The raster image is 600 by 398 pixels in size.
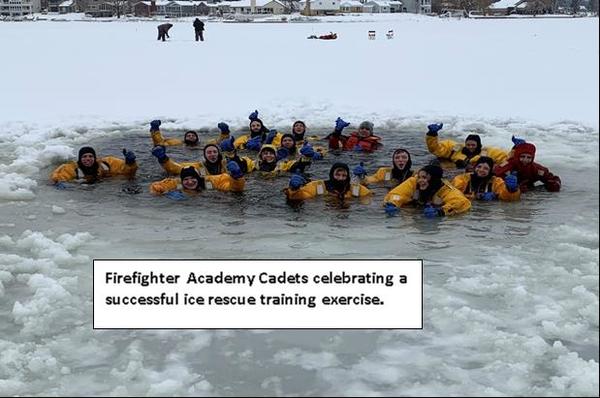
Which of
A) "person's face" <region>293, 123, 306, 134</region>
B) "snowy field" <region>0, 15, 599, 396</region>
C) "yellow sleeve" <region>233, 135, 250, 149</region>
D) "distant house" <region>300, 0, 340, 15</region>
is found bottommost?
"snowy field" <region>0, 15, 599, 396</region>

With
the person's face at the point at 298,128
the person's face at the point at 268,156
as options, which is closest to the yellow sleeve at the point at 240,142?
the person's face at the point at 298,128

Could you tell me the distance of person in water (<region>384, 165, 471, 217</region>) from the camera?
8.09m

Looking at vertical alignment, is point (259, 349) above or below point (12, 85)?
below

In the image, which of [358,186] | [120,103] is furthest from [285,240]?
[120,103]

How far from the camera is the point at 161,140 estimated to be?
1248cm

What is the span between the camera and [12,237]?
714cm

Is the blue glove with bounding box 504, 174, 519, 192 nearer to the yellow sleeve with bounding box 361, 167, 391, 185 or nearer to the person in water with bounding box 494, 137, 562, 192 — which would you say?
the person in water with bounding box 494, 137, 562, 192

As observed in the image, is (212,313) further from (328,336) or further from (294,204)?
(294,204)

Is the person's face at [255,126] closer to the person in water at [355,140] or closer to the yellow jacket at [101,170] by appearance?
the person in water at [355,140]

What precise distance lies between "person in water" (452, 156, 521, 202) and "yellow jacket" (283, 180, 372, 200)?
1258 mm

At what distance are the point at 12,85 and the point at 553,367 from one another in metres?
18.5

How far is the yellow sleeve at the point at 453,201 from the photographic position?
8.05m

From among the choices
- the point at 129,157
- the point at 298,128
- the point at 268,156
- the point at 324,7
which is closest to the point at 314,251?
the point at 268,156

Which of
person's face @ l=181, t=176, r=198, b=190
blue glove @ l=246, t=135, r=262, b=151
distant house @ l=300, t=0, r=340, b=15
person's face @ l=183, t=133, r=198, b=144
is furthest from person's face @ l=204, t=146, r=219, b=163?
distant house @ l=300, t=0, r=340, b=15
